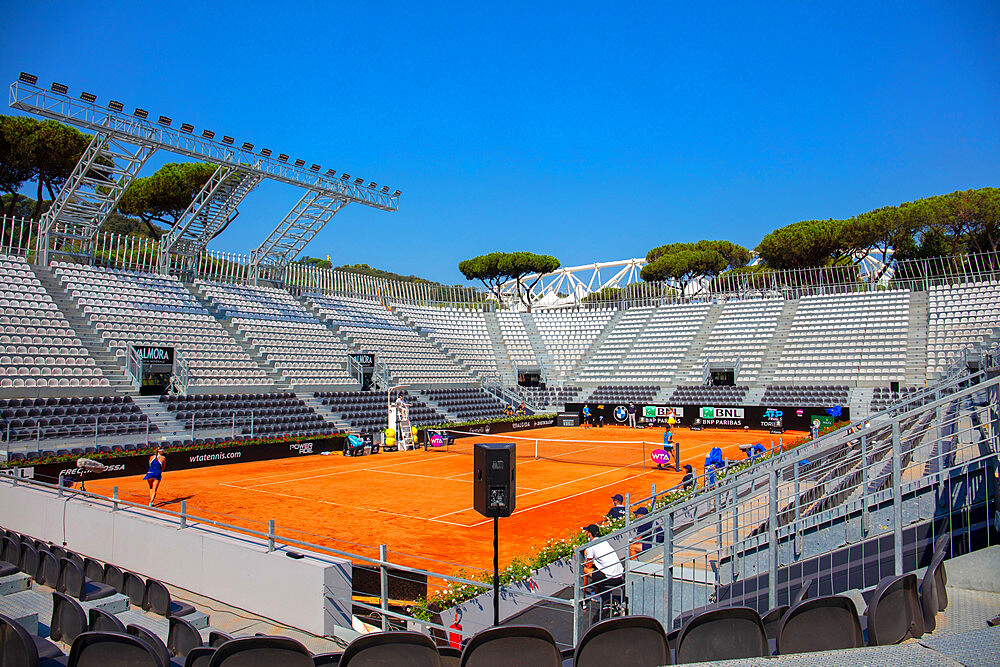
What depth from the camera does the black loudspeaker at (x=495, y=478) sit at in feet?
24.6

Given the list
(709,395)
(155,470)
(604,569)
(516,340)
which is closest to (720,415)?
(709,395)

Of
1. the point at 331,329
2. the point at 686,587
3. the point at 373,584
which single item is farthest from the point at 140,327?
the point at 686,587

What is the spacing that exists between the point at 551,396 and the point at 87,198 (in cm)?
2916

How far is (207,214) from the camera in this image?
38375mm

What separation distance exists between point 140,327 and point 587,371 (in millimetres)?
28662

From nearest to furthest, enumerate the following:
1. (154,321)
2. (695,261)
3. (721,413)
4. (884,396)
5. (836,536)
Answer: (836,536)
(154,321)
(884,396)
(721,413)
(695,261)

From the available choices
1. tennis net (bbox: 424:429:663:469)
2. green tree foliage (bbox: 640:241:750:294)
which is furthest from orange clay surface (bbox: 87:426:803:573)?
green tree foliage (bbox: 640:241:750:294)

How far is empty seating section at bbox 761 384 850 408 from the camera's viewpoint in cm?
3506

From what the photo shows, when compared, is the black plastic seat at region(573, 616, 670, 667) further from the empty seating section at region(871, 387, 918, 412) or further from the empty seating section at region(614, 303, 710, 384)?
the empty seating section at region(614, 303, 710, 384)

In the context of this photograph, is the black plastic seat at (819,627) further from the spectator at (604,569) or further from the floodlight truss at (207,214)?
the floodlight truss at (207,214)

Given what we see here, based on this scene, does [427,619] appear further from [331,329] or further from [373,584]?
[331,329]

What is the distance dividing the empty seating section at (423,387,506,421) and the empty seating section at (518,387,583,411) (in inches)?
110

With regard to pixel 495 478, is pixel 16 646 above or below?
below

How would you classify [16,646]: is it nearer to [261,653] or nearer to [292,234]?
[261,653]
